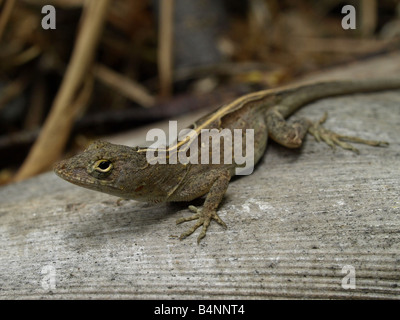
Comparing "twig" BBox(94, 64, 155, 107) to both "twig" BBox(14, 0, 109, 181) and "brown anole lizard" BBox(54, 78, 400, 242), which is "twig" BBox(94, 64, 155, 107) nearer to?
"twig" BBox(14, 0, 109, 181)

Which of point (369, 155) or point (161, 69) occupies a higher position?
A: point (161, 69)

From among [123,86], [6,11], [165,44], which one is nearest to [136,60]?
[123,86]

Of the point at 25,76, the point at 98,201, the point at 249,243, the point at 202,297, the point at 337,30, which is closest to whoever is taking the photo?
the point at 202,297

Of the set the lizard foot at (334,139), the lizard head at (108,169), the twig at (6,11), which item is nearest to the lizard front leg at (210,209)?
the lizard head at (108,169)

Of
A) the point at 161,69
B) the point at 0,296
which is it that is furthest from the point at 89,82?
the point at 0,296

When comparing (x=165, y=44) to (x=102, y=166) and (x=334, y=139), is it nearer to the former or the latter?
(x=334, y=139)

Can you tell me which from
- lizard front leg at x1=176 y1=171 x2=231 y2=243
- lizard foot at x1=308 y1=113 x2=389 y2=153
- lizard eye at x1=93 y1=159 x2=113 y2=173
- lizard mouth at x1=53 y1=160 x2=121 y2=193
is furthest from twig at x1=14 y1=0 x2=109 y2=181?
lizard foot at x1=308 y1=113 x2=389 y2=153

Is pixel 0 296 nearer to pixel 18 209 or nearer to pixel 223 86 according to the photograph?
pixel 18 209
